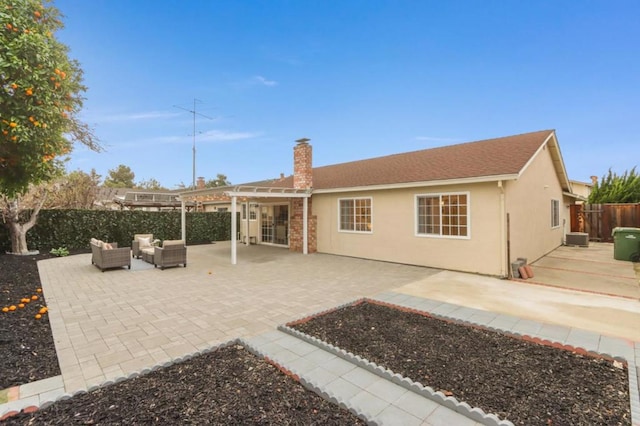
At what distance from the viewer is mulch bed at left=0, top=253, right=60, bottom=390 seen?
10.3 ft

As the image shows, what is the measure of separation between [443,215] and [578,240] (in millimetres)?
9745

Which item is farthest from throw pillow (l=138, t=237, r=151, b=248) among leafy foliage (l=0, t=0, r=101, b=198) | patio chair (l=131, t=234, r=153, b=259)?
leafy foliage (l=0, t=0, r=101, b=198)

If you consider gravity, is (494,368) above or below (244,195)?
below

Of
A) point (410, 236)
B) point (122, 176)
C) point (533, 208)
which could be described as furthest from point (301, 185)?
point (122, 176)

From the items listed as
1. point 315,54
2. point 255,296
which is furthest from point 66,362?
point 315,54

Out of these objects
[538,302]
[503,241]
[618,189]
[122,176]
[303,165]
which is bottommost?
[538,302]

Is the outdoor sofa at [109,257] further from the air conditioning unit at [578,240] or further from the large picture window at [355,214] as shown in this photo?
the air conditioning unit at [578,240]

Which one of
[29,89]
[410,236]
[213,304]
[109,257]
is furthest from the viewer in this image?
[410,236]

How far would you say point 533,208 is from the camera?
1002 cm

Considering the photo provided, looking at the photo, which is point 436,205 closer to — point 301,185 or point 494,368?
point 301,185

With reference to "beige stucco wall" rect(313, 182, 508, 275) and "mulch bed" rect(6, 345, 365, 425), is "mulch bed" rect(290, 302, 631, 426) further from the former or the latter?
"beige stucco wall" rect(313, 182, 508, 275)

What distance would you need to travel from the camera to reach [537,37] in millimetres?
11180

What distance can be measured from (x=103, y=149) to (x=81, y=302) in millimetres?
4413

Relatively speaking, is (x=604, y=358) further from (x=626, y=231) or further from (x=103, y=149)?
(x=103, y=149)
